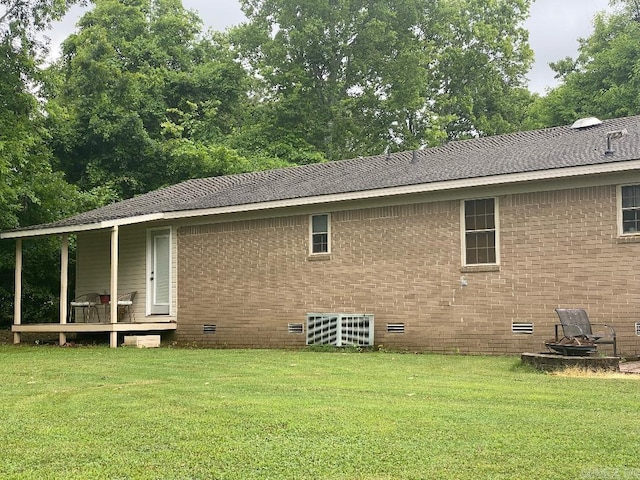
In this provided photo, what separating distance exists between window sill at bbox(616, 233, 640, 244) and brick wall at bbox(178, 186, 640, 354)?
0.17ft

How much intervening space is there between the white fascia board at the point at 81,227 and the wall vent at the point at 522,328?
815 centimetres

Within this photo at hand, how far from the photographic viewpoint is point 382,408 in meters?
6.92

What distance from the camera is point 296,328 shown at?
1606cm

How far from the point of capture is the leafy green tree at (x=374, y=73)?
36844 mm

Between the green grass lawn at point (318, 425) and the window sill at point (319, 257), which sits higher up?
the window sill at point (319, 257)

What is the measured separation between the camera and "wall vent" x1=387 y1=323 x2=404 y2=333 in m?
14.7

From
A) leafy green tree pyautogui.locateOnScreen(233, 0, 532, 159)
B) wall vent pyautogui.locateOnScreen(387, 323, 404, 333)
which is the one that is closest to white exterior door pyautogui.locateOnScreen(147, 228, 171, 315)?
wall vent pyautogui.locateOnScreen(387, 323, 404, 333)

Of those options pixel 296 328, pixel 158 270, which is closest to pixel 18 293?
pixel 158 270

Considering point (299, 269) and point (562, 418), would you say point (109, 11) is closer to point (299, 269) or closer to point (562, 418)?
point (299, 269)

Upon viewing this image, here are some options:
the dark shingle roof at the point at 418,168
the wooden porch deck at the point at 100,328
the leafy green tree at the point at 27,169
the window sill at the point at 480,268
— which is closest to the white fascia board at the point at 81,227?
the dark shingle roof at the point at 418,168

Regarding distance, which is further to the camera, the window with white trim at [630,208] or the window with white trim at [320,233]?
the window with white trim at [320,233]

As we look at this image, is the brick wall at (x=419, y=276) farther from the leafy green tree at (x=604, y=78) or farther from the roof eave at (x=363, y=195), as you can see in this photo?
the leafy green tree at (x=604, y=78)

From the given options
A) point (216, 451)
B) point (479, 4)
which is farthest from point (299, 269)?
point (479, 4)

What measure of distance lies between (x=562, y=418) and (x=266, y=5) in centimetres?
3599
